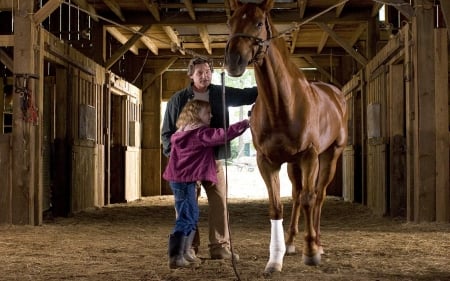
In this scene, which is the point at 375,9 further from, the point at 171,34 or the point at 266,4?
the point at 266,4

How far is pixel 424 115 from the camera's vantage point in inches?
283

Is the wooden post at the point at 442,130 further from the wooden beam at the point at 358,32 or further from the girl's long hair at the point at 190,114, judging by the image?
the wooden beam at the point at 358,32

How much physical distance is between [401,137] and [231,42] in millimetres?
5316

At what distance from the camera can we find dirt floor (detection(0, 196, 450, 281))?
13.0ft

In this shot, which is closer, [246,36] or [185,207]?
[246,36]

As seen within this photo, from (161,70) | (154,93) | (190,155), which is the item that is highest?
(161,70)

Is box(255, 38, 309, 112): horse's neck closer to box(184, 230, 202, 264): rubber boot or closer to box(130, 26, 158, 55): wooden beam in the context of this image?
box(184, 230, 202, 264): rubber boot

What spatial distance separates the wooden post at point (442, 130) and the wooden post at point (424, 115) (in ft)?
0.15

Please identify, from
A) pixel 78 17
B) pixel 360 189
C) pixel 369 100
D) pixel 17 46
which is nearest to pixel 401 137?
pixel 369 100

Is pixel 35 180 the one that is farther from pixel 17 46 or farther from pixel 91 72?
pixel 91 72

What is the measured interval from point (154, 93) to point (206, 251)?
1082cm

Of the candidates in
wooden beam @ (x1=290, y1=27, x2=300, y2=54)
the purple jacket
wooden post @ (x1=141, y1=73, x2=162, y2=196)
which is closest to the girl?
the purple jacket

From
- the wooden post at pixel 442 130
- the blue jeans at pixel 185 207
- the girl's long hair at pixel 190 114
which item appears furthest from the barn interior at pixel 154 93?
the blue jeans at pixel 185 207

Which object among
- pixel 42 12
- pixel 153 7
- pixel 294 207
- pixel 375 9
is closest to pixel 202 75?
pixel 294 207
